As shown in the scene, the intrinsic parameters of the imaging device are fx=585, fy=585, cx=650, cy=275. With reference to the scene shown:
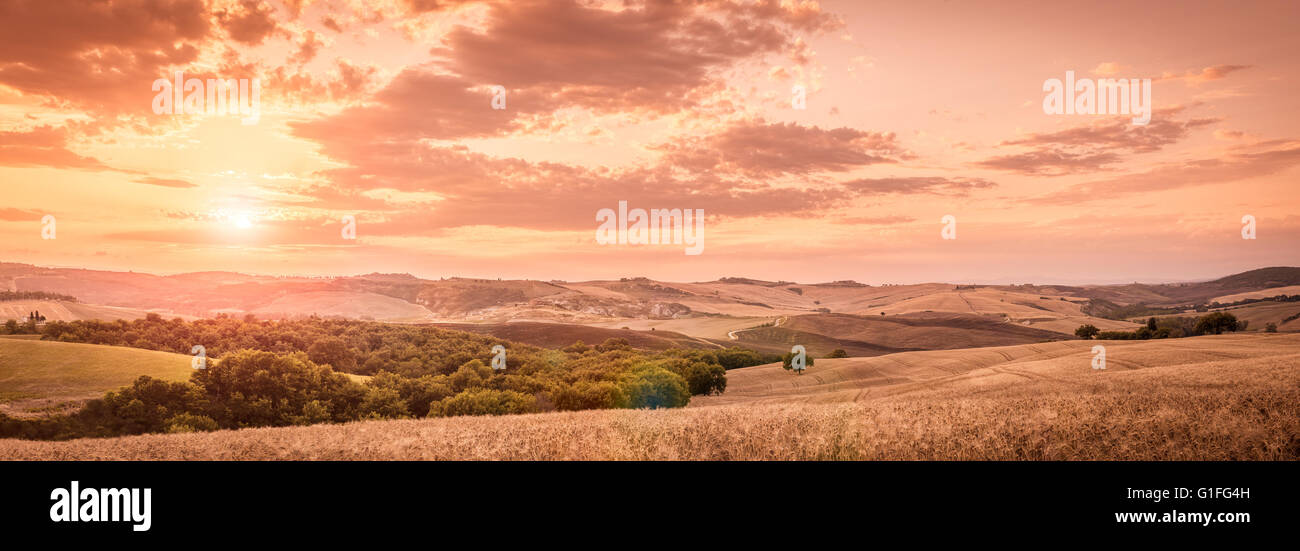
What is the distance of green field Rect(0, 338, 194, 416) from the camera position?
4678 centimetres

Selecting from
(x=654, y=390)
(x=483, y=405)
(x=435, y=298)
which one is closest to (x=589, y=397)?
(x=654, y=390)

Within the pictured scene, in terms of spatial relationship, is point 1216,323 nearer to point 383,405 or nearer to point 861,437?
point 861,437

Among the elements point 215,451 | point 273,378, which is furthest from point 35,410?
point 215,451

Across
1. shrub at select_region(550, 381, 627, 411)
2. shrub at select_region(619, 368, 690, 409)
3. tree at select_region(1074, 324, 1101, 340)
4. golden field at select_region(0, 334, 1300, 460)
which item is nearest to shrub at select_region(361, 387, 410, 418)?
shrub at select_region(550, 381, 627, 411)

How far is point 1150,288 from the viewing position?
153m

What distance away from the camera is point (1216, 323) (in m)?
75.8

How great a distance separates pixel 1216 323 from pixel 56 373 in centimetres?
12648

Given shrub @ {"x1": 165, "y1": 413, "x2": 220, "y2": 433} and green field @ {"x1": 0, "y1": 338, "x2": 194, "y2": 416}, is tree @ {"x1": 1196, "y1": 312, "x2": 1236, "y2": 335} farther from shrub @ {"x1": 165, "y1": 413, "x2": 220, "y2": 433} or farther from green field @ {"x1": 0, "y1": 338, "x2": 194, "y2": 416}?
green field @ {"x1": 0, "y1": 338, "x2": 194, "y2": 416}

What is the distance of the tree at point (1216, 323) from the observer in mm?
74125

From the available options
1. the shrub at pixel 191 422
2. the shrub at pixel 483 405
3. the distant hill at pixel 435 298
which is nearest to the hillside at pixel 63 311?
the distant hill at pixel 435 298

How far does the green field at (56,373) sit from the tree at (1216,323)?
120777mm

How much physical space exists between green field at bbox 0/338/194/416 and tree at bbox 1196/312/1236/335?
12078 centimetres
